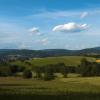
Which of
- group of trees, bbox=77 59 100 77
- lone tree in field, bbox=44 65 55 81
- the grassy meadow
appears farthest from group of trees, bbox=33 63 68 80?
the grassy meadow

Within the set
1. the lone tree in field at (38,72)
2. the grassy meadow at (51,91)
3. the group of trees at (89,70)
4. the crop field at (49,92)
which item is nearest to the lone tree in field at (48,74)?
the lone tree in field at (38,72)

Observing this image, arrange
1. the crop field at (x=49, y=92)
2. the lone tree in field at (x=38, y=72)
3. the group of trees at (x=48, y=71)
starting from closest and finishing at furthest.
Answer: the crop field at (x=49, y=92) < the group of trees at (x=48, y=71) < the lone tree in field at (x=38, y=72)

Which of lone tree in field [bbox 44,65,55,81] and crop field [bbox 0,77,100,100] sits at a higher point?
crop field [bbox 0,77,100,100]

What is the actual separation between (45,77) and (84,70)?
17.3m

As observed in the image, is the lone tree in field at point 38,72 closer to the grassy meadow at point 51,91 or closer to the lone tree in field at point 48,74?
the lone tree in field at point 48,74

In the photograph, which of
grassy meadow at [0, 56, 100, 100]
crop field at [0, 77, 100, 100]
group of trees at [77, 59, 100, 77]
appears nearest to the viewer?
crop field at [0, 77, 100, 100]

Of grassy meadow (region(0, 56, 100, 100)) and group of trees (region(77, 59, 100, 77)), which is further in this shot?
group of trees (region(77, 59, 100, 77))

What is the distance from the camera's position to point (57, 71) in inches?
4500

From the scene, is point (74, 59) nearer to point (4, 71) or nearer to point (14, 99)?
point (4, 71)

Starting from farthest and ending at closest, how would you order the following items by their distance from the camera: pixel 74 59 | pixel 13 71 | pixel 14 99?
pixel 74 59, pixel 13 71, pixel 14 99

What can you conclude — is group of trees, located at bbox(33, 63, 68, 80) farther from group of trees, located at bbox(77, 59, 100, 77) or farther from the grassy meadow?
the grassy meadow

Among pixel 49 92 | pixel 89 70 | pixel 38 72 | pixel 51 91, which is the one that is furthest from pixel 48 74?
pixel 49 92

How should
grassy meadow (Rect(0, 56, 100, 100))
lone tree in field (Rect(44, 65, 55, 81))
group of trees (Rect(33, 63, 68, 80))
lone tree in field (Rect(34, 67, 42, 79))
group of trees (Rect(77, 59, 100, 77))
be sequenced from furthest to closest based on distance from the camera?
1. group of trees (Rect(77, 59, 100, 77))
2. lone tree in field (Rect(34, 67, 42, 79))
3. group of trees (Rect(33, 63, 68, 80))
4. lone tree in field (Rect(44, 65, 55, 81))
5. grassy meadow (Rect(0, 56, 100, 100))

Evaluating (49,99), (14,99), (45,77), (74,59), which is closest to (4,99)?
(14,99)
